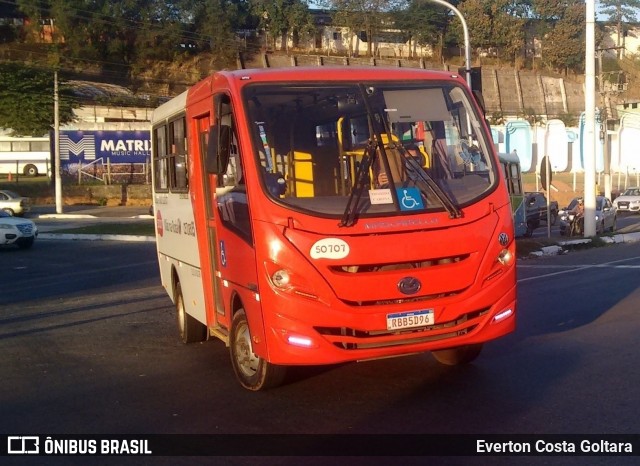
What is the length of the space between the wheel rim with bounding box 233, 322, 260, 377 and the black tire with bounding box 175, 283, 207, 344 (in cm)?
246

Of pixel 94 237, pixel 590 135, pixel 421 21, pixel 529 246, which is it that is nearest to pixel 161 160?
pixel 529 246

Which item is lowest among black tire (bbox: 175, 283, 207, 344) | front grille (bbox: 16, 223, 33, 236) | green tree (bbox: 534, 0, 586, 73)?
front grille (bbox: 16, 223, 33, 236)

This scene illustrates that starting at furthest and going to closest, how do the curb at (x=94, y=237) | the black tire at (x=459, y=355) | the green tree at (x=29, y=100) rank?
1. the green tree at (x=29, y=100)
2. the curb at (x=94, y=237)
3. the black tire at (x=459, y=355)

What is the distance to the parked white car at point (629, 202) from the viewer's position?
A: 156ft

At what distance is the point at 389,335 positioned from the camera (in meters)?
7.11

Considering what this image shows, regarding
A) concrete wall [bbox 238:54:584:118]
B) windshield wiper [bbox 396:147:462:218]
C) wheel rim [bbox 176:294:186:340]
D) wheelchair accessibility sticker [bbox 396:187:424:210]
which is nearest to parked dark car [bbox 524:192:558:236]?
wheel rim [bbox 176:294:186:340]

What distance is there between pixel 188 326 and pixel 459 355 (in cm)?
370

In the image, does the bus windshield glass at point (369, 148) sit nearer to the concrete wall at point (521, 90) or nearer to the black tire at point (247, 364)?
the black tire at point (247, 364)

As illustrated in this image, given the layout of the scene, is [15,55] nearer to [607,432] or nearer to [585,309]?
[585,309]

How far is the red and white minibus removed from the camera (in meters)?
6.99

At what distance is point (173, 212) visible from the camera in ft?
34.7

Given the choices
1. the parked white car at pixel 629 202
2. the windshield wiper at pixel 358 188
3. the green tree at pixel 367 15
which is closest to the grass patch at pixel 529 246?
the windshield wiper at pixel 358 188

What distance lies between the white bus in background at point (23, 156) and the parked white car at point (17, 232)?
112 ft

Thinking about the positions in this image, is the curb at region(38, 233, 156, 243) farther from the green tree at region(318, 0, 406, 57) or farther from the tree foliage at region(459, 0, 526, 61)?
the tree foliage at region(459, 0, 526, 61)
